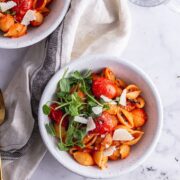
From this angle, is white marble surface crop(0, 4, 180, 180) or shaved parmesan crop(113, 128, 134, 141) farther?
white marble surface crop(0, 4, 180, 180)

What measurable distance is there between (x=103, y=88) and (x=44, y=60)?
17 centimetres

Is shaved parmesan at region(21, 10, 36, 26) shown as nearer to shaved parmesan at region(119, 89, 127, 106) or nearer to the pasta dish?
the pasta dish

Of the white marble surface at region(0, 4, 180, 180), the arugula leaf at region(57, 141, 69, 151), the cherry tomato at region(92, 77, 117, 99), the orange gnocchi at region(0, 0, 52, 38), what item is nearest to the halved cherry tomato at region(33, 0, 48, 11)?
the orange gnocchi at region(0, 0, 52, 38)

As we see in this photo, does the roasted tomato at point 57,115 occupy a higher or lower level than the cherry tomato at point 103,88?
lower

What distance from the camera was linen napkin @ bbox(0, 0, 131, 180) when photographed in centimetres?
134

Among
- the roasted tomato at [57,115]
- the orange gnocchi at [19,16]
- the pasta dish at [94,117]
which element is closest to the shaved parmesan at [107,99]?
the pasta dish at [94,117]

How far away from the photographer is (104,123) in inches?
50.4

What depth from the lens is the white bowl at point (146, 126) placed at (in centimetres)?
130

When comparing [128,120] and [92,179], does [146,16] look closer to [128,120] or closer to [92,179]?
[128,120]

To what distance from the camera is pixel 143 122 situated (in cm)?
136

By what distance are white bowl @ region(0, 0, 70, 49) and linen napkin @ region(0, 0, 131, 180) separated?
0.07 ft

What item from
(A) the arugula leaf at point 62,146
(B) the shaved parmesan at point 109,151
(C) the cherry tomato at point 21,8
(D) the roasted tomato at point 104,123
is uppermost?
(C) the cherry tomato at point 21,8

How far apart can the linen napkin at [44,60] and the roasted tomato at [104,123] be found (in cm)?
17

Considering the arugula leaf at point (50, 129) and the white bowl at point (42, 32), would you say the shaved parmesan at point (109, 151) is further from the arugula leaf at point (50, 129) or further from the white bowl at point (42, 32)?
the white bowl at point (42, 32)
